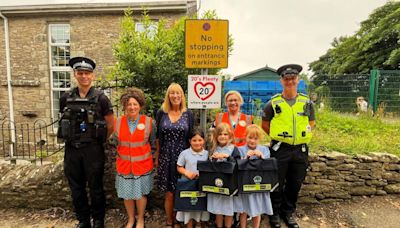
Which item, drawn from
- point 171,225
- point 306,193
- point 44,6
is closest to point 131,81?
point 171,225

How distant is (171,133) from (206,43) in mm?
1266

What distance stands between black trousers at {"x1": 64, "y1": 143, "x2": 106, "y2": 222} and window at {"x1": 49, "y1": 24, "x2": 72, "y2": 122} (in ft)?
28.9

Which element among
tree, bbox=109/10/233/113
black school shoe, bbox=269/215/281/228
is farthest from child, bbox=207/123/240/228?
tree, bbox=109/10/233/113

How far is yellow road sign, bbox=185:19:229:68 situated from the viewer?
10.5 ft

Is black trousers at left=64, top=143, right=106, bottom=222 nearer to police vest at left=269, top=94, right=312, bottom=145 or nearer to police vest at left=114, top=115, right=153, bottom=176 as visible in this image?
police vest at left=114, top=115, right=153, bottom=176

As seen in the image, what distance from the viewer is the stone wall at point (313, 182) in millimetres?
3658

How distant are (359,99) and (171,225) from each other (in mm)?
7781

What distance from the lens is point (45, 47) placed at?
34.1ft

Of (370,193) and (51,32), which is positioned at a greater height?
(51,32)

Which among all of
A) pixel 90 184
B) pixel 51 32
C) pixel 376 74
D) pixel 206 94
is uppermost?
pixel 51 32

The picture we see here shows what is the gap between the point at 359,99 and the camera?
324 inches

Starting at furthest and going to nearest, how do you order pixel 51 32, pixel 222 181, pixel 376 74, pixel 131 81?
1. pixel 51 32
2. pixel 376 74
3. pixel 131 81
4. pixel 222 181

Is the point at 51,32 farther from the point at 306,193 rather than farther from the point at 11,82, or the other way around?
the point at 306,193

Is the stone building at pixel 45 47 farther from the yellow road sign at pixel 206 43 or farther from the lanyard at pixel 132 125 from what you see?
the lanyard at pixel 132 125
